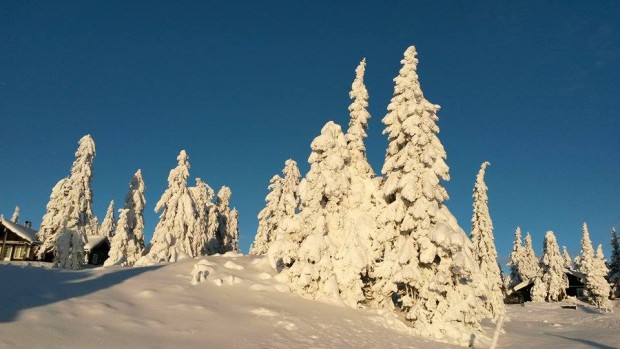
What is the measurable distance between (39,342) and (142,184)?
4582 centimetres

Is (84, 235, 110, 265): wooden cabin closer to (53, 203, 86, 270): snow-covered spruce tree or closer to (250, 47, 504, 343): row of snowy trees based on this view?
(53, 203, 86, 270): snow-covered spruce tree

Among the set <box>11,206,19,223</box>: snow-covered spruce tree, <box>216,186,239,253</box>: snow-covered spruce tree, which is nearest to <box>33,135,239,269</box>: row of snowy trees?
<box>216,186,239,253</box>: snow-covered spruce tree

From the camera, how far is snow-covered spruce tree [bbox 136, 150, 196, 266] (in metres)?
48.9

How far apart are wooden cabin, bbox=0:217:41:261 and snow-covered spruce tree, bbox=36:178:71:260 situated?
6.83 meters

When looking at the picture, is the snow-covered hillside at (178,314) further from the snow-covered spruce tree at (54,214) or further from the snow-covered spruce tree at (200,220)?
the snow-covered spruce tree at (200,220)

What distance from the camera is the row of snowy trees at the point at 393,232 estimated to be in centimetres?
2409

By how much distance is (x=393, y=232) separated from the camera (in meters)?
26.7

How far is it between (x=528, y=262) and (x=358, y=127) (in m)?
78.9

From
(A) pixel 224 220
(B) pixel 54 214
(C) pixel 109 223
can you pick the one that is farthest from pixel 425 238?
(C) pixel 109 223

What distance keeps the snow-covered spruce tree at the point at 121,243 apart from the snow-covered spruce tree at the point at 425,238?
35.0 meters

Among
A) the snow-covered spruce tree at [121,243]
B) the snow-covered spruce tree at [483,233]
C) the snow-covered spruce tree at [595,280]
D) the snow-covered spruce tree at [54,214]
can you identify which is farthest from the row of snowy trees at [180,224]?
the snow-covered spruce tree at [595,280]

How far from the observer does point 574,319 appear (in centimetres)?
5781

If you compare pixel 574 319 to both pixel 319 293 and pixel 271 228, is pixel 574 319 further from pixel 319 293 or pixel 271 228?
pixel 319 293

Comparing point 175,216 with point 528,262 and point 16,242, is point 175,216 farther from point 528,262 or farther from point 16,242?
point 528,262
